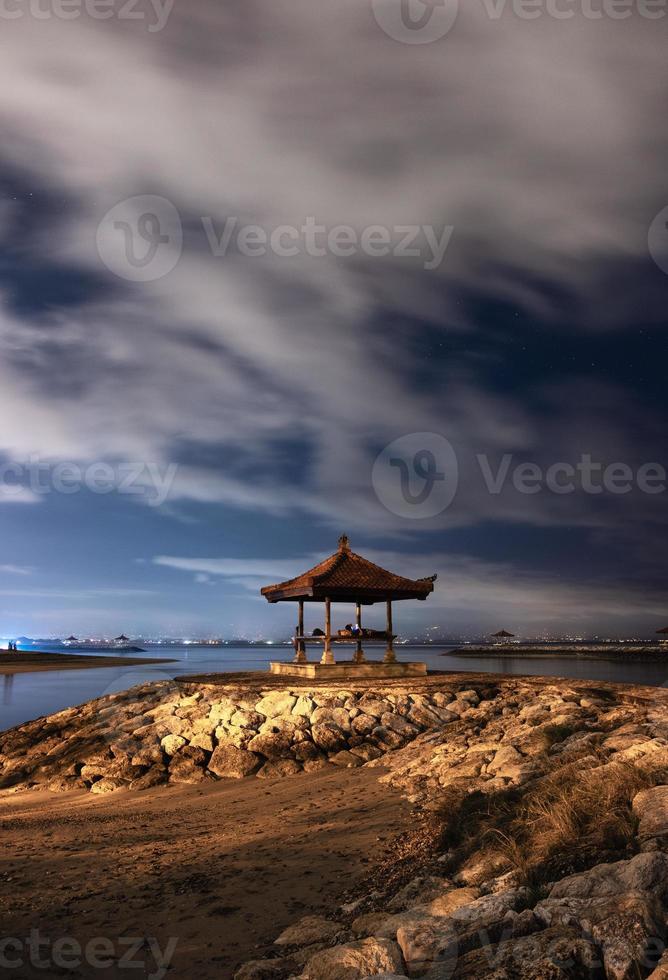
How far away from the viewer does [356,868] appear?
24.4 ft

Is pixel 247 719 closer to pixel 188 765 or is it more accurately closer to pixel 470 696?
pixel 188 765

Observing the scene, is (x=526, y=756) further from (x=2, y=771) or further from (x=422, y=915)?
(x=2, y=771)

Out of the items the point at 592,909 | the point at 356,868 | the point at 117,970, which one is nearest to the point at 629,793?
the point at 592,909

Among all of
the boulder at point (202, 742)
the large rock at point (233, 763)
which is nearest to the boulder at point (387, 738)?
the large rock at point (233, 763)

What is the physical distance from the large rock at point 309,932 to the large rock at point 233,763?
6.64 metres

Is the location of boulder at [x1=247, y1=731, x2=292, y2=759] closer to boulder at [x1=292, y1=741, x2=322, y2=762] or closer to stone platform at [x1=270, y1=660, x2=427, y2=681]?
boulder at [x1=292, y1=741, x2=322, y2=762]

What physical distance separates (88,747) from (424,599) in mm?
10535

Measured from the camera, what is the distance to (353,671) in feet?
59.8

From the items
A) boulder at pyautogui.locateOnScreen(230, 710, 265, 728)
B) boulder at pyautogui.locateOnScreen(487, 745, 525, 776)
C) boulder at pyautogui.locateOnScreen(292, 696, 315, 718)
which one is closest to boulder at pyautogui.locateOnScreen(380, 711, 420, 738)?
boulder at pyautogui.locateOnScreen(292, 696, 315, 718)

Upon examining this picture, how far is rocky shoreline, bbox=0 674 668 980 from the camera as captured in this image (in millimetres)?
4406

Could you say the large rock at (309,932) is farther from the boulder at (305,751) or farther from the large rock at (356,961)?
the boulder at (305,751)

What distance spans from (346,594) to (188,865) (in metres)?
11.9

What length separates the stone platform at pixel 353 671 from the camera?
18.0 m

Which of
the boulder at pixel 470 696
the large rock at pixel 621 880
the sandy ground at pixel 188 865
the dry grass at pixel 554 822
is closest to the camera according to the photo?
the large rock at pixel 621 880
